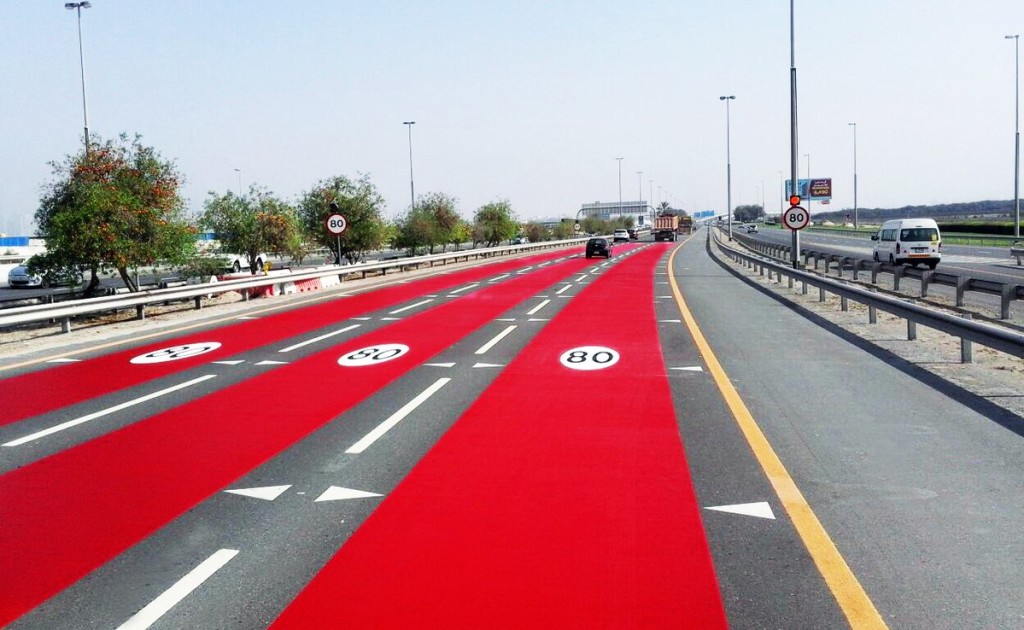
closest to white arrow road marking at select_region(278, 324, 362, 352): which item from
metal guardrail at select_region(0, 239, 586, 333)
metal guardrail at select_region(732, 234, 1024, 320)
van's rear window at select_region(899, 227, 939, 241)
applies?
metal guardrail at select_region(0, 239, 586, 333)

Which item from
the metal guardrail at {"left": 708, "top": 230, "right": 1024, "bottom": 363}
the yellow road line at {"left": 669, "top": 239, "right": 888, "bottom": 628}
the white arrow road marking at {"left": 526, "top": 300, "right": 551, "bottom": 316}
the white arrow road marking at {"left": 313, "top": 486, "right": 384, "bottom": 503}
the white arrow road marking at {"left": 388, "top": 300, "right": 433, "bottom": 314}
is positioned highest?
the metal guardrail at {"left": 708, "top": 230, "right": 1024, "bottom": 363}

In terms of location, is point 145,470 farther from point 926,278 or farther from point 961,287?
point 926,278

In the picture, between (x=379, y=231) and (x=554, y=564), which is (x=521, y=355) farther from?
(x=379, y=231)

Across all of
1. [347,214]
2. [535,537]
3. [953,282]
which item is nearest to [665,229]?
[347,214]

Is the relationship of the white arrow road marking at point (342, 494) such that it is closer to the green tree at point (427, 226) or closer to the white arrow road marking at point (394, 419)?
the white arrow road marking at point (394, 419)

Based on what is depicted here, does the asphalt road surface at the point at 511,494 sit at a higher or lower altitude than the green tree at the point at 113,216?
lower

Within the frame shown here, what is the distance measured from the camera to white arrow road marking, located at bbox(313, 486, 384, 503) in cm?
604

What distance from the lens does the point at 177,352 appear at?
14133mm

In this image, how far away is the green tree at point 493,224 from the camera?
78.4 m

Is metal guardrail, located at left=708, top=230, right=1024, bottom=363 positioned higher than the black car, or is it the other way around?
the black car

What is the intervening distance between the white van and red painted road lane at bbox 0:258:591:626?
26.7 metres

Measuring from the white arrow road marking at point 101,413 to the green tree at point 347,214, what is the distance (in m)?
31.5

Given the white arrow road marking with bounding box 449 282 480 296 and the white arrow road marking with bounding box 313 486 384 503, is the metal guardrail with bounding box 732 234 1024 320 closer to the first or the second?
the white arrow road marking with bounding box 449 282 480 296

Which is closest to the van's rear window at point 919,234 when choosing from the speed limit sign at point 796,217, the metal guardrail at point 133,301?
the speed limit sign at point 796,217
